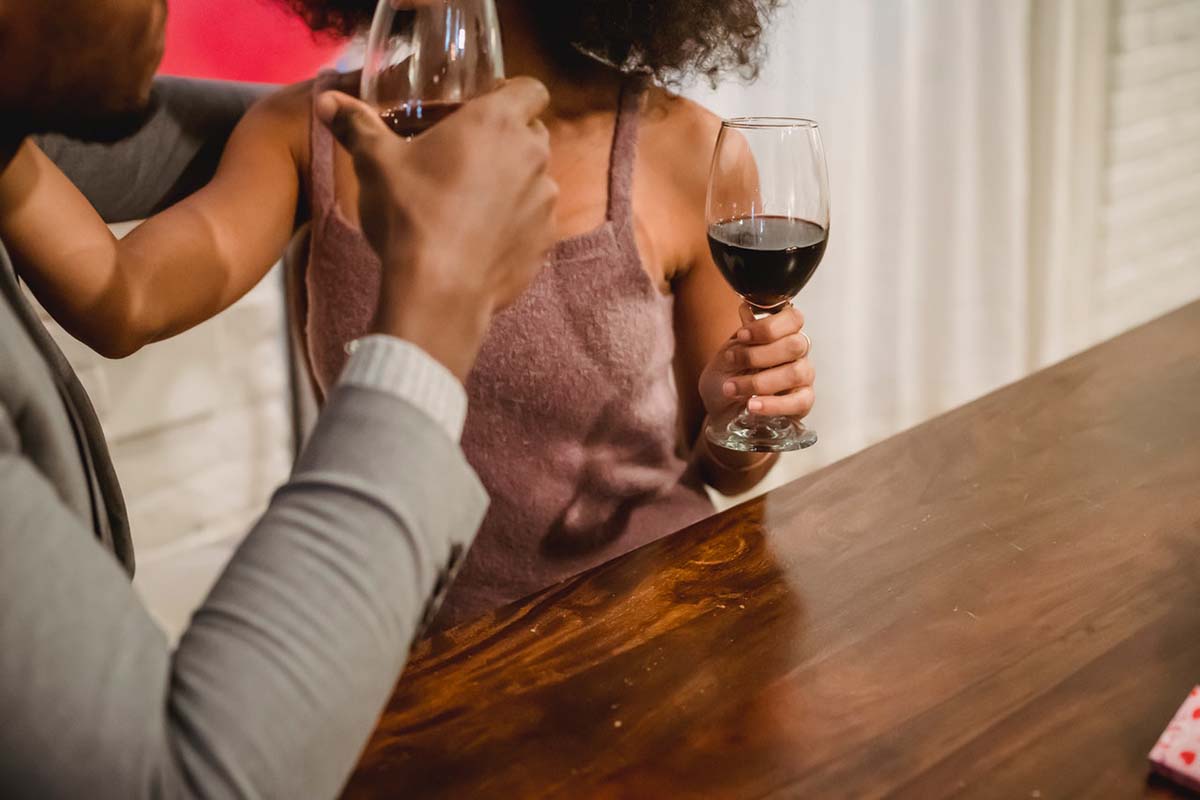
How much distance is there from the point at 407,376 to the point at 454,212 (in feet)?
0.36

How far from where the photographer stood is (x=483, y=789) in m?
0.66

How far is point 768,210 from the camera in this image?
1025 millimetres

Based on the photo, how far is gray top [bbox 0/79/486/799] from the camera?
46cm

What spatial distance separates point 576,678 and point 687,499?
607 millimetres

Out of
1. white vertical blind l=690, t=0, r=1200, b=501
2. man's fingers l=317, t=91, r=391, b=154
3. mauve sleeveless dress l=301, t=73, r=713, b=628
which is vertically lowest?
white vertical blind l=690, t=0, r=1200, b=501

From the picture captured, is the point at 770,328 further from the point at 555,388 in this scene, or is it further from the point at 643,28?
the point at 643,28

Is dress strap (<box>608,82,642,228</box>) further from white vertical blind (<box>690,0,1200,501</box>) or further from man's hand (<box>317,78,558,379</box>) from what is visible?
white vertical blind (<box>690,0,1200,501</box>)

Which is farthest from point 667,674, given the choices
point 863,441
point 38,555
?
point 863,441

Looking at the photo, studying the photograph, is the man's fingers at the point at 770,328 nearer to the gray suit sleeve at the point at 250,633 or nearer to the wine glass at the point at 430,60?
the wine glass at the point at 430,60

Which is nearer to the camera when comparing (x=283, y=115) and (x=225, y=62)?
(x=283, y=115)

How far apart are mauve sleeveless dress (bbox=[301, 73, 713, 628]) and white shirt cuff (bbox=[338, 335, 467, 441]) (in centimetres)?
66

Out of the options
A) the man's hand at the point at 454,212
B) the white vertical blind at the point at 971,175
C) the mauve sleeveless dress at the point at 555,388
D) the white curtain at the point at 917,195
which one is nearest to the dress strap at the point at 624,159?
the mauve sleeveless dress at the point at 555,388

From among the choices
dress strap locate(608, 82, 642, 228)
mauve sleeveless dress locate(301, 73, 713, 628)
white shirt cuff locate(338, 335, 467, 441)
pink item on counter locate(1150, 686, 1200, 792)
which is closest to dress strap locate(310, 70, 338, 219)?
mauve sleeveless dress locate(301, 73, 713, 628)

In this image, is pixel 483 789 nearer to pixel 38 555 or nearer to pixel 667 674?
pixel 667 674
